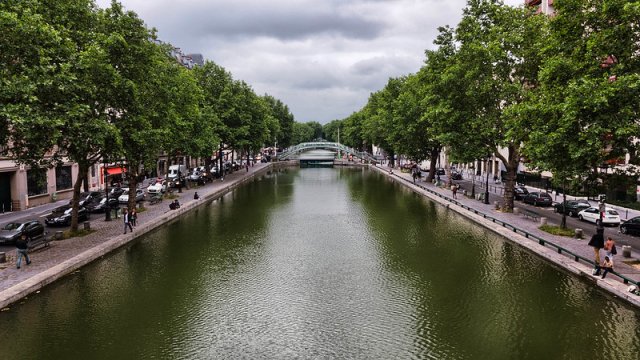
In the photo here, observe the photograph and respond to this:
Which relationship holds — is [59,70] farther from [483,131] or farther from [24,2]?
[483,131]

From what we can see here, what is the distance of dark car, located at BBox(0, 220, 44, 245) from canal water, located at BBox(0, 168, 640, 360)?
682 cm

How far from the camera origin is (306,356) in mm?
13820

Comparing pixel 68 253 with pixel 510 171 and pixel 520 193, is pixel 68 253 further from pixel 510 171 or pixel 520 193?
pixel 520 193

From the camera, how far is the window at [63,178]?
160 feet

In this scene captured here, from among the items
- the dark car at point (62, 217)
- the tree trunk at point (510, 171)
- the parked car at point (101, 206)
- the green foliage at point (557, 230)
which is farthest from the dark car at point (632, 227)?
the parked car at point (101, 206)

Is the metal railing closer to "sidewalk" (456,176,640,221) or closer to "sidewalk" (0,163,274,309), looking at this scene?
"sidewalk" (456,176,640,221)

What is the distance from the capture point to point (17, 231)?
2805 cm

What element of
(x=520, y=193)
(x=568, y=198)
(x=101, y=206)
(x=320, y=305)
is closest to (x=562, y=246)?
(x=320, y=305)

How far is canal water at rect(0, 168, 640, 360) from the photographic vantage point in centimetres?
1442

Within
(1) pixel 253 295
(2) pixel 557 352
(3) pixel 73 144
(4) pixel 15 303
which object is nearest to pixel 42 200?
(3) pixel 73 144

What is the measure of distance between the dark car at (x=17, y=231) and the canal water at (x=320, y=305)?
6.82m

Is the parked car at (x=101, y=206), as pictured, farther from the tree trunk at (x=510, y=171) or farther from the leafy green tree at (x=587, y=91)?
the leafy green tree at (x=587, y=91)

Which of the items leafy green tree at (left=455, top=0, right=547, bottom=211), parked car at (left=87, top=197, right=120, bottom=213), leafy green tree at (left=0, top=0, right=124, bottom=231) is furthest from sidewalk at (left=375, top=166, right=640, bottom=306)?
parked car at (left=87, top=197, right=120, bottom=213)

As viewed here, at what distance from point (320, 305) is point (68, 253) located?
16.3 m
